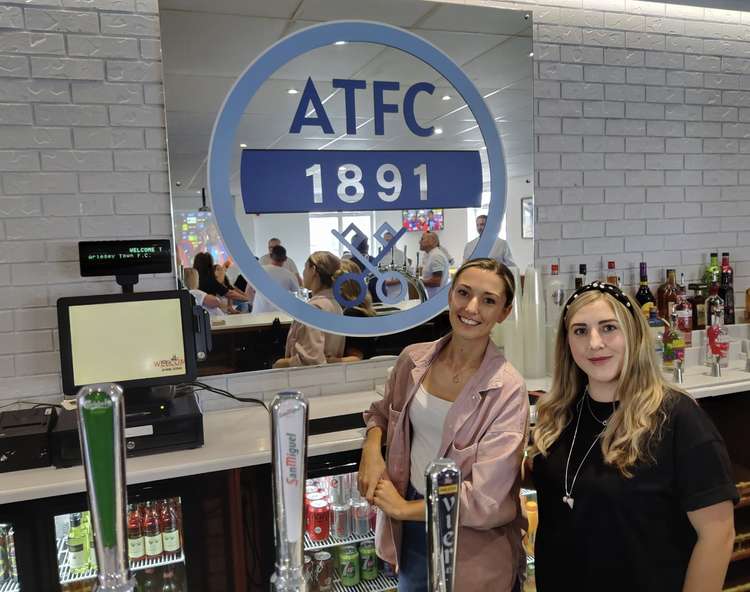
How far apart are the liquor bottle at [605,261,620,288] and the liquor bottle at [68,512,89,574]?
106 inches

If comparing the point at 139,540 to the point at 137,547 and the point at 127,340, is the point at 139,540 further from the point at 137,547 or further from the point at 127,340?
the point at 127,340

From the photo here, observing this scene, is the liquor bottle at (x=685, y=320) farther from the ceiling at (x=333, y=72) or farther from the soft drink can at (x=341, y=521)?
the soft drink can at (x=341, y=521)

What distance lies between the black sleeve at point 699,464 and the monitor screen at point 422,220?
1.76 m

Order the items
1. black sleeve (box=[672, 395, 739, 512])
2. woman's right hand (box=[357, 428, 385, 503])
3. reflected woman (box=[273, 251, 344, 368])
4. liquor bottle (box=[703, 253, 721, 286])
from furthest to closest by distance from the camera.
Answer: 1. liquor bottle (box=[703, 253, 721, 286])
2. reflected woman (box=[273, 251, 344, 368])
3. woman's right hand (box=[357, 428, 385, 503])
4. black sleeve (box=[672, 395, 739, 512])

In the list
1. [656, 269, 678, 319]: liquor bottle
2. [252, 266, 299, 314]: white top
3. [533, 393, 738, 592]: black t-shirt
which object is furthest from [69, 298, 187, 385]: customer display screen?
[656, 269, 678, 319]: liquor bottle

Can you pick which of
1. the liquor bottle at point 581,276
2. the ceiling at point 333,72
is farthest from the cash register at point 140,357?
the liquor bottle at point 581,276

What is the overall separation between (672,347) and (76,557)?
2.76 meters

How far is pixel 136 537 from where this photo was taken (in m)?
2.44

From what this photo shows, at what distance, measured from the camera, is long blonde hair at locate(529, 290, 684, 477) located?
1550 millimetres

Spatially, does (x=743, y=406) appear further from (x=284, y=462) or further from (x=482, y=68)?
(x=284, y=462)

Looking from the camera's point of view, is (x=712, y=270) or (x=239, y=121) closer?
(x=239, y=121)

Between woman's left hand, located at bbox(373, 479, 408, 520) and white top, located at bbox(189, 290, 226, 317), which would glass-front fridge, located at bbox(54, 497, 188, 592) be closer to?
white top, located at bbox(189, 290, 226, 317)

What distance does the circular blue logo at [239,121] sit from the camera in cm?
276

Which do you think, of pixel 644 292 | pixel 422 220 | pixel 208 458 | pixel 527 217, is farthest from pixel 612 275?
pixel 208 458
